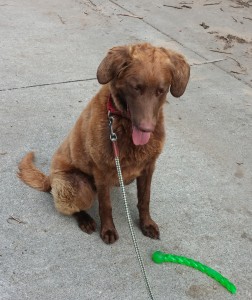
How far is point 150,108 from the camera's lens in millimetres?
2373

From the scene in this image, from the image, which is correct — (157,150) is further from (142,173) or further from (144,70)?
(144,70)

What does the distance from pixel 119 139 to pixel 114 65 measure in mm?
494

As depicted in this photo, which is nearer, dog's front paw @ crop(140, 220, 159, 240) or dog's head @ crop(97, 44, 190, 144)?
dog's head @ crop(97, 44, 190, 144)

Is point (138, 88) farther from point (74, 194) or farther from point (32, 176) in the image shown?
point (32, 176)

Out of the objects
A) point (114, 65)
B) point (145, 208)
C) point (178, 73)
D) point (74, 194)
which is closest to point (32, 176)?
point (74, 194)

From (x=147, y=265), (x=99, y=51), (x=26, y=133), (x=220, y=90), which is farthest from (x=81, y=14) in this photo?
(x=147, y=265)

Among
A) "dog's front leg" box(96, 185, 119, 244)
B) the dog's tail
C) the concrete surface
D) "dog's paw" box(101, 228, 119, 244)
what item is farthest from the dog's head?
the dog's tail

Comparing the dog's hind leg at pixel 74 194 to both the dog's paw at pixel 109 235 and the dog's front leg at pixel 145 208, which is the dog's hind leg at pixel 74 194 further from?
the dog's front leg at pixel 145 208

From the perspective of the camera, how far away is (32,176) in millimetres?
3363

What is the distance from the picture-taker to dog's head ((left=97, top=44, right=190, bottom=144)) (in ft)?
7.72

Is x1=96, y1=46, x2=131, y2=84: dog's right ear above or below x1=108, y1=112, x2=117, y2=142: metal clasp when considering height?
above

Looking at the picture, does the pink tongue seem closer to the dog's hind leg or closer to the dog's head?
the dog's head

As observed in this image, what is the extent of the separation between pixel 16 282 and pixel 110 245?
68cm

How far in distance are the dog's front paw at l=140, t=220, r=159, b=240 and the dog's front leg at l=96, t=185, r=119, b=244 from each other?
0.70 feet
